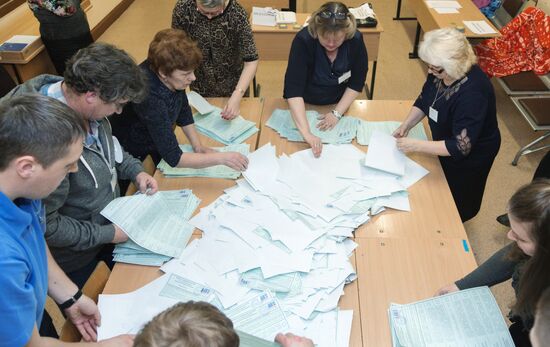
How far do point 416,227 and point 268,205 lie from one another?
64 centimetres

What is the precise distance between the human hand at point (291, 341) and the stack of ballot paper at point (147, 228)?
23.0 inches

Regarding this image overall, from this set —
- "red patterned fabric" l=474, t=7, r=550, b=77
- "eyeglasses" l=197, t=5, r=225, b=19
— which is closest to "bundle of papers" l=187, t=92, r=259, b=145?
"eyeglasses" l=197, t=5, r=225, b=19

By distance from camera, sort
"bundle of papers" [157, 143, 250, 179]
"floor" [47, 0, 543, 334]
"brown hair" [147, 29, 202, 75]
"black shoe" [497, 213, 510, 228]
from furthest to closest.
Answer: "floor" [47, 0, 543, 334]
"black shoe" [497, 213, 510, 228]
"bundle of papers" [157, 143, 250, 179]
"brown hair" [147, 29, 202, 75]

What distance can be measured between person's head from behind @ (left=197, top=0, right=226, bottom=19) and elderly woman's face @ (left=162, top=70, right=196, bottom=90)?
2.07ft

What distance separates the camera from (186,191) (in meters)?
2.05

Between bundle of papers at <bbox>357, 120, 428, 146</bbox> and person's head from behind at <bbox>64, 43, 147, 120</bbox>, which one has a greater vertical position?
person's head from behind at <bbox>64, 43, 147, 120</bbox>

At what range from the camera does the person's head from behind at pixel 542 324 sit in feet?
2.38

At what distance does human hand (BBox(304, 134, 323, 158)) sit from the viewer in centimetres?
223

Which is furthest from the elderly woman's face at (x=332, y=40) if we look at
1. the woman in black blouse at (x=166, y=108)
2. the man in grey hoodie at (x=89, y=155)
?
the man in grey hoodie at (x=89, y=155)

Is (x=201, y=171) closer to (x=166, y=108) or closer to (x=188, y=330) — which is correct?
(x=166, y=108)

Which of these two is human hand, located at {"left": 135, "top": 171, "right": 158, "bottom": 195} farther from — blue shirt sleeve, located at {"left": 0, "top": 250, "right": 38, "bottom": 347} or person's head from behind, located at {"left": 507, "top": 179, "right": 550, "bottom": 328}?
person's head from behind, located at {"left": 507, "top": 179, "right": 550, "bottom": 328}

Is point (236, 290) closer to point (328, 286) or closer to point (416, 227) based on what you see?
point (328, 286)

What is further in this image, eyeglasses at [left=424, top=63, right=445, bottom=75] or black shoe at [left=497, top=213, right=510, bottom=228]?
black shoe at [left=497, top=213, right=510, bottom=228]

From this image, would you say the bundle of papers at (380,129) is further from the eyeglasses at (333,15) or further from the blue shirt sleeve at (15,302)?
the blue shirt sleeve at (15,302)
